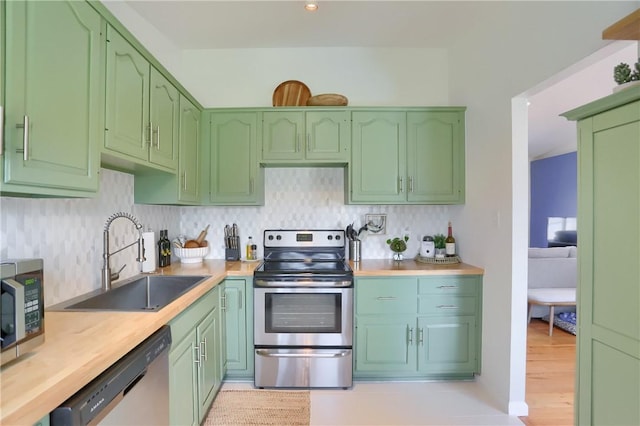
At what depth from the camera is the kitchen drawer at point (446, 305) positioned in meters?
2.37

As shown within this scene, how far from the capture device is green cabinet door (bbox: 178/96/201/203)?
2.19 m

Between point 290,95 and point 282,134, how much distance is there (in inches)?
17.6

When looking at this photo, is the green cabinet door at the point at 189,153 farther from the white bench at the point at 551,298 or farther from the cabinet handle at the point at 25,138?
the white bench at the point at 551,298

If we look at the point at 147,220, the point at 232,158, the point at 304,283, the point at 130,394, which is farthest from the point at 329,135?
the point at 130,394

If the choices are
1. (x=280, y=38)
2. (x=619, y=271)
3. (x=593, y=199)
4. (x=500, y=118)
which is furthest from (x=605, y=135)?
(x=280, y=38)

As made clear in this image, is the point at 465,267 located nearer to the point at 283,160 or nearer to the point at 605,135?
the point at 605,135

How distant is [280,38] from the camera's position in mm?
2658

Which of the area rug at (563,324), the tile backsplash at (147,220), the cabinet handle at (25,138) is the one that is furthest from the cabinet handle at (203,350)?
the area rug at (563,324)

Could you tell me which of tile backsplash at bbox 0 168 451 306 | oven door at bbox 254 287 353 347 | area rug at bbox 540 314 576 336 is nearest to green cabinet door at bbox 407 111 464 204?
tile backsplash at bbox 0 168 451 306

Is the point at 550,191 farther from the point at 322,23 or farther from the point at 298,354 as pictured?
the point at 298,354

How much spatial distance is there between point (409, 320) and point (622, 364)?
1422 millimetres

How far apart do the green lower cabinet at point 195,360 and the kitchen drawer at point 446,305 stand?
1559 millimetres

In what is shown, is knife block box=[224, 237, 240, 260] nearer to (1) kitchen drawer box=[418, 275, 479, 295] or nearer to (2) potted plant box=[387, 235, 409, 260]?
(2) potted plant box=[387, 235, 409, 260]

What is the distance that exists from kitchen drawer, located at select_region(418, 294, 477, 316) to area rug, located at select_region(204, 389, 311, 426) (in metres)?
1.13
